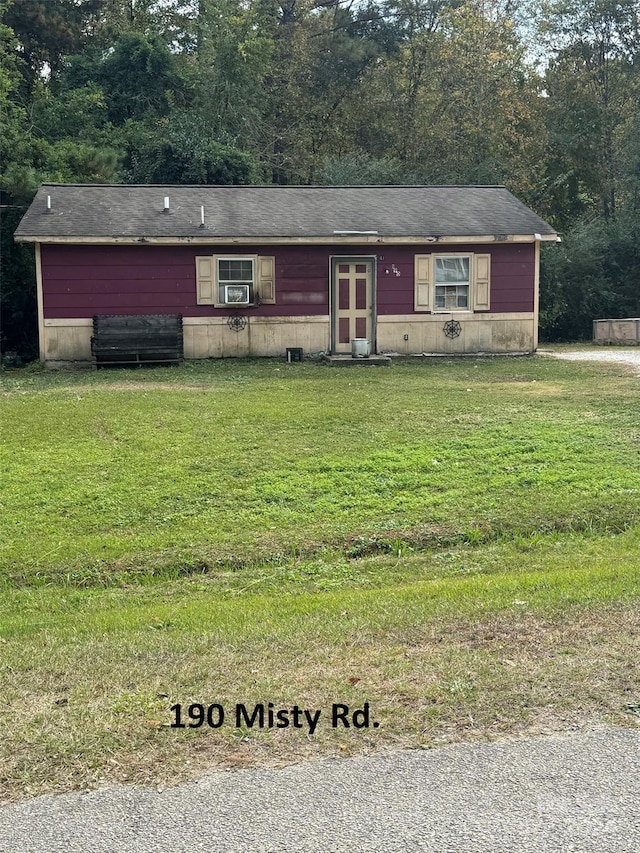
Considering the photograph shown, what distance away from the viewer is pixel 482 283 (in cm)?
1936

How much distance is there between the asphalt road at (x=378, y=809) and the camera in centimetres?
288

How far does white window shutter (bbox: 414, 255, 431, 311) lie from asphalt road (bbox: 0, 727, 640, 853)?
1627cm

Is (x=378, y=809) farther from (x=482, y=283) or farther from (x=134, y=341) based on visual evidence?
(x=482, y=283)

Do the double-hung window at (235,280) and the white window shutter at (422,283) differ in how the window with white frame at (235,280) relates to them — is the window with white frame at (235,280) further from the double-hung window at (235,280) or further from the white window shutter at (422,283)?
the white window shutter at (422,283)

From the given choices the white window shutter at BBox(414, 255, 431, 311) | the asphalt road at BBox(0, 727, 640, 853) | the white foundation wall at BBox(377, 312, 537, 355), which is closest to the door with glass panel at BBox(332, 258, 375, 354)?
the white foundation wall at BBox(377, 312, 537, 355)

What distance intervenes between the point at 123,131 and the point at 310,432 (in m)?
22.8

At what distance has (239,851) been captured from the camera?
2863mm

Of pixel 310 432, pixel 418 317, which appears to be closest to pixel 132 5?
pixel 418 317

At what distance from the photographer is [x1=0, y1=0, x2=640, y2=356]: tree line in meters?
Result: 27.8

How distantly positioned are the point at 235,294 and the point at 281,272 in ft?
3.62

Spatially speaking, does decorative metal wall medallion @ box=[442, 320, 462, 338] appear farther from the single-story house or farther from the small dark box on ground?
the small dark box on ground

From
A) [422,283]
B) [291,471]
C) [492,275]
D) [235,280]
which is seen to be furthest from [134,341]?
[291,471]

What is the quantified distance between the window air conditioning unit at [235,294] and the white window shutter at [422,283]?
365cm

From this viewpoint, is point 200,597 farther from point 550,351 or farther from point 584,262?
point 584,262
